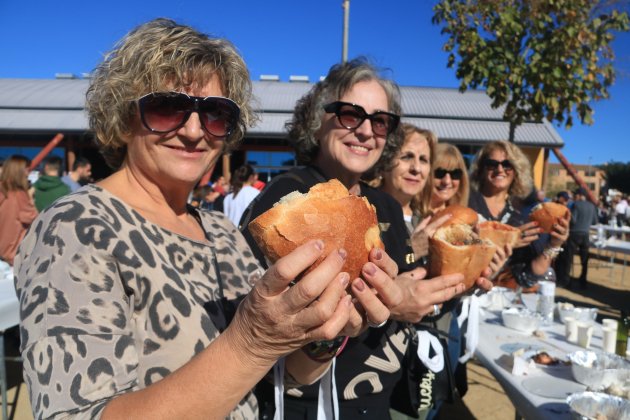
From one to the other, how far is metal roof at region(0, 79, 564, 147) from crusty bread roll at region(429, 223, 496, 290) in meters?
15.5

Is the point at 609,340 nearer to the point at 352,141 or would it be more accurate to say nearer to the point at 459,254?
the point at 459,254

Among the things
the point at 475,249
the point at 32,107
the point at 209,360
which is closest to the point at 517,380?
the point at 475,249

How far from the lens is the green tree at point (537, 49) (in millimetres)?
6562

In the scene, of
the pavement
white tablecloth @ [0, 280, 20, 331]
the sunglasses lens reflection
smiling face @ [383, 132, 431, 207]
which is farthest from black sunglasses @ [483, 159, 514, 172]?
white tablecloth @ [0, 280, 20, 331]

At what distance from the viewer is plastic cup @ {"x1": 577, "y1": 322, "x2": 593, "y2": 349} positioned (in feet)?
9.72

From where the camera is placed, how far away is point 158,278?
116 cm

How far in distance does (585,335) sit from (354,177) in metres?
2.12

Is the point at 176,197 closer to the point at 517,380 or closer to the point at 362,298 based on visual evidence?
the point at 362,298

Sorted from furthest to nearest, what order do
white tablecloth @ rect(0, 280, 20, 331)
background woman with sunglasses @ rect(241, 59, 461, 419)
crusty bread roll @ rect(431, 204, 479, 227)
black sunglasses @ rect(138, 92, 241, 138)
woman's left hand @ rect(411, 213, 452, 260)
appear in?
white tablecloth @ rect(0, 280, 20, 331) < woman's left hand @ rect(411, 213, 452, 260) < crusty bread roll @ rect(431, 204, 479, 227) < background woman with sunglasses @ rect(241, 59, 461, 419) < black sunglasses @ rect(138, 92, 241, 138)

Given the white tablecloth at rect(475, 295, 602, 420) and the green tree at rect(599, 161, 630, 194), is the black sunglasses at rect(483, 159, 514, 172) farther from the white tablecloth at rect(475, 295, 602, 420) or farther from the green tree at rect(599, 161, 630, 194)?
the green tree at rect(599, 161, 630, 194)

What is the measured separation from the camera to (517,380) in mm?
2412

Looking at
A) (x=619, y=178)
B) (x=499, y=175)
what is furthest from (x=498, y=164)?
(x=619, y=178)

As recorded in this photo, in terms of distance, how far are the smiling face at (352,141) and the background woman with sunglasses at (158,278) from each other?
2.41ft

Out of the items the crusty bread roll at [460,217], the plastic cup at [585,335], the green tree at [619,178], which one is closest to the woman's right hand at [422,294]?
the crusty bread roll at [460,217]
